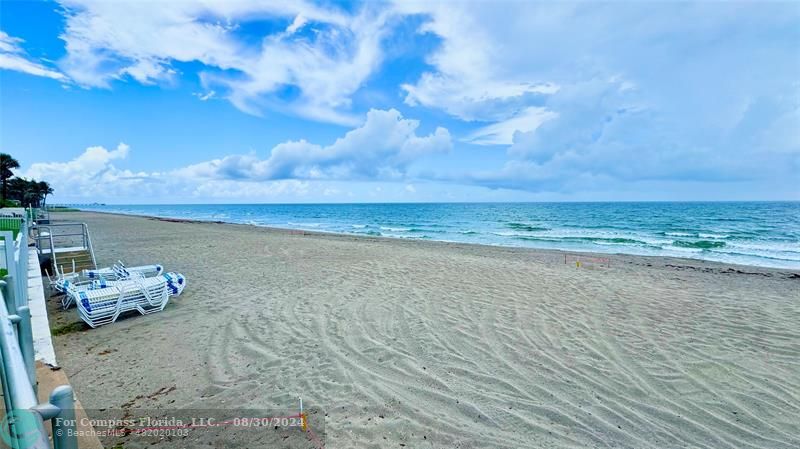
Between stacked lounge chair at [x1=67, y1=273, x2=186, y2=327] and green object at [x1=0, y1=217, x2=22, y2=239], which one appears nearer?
stacked lounge chair at [x1=67, y1=273, x2=186, y2=327]

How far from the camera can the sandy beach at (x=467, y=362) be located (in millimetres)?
3488

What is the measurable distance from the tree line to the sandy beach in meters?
48.5

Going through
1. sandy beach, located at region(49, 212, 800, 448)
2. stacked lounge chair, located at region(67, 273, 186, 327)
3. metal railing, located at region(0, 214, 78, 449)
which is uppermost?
metal railing, located at region(0, 214, 78, 449)

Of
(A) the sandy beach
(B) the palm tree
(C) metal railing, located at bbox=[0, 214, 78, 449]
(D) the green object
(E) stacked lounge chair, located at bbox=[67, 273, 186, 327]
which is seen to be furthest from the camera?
(B) the palm tree

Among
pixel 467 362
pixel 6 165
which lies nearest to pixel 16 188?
pixel 6 165

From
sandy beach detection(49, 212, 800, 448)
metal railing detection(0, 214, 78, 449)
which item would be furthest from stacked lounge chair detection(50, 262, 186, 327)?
metal railing detection(0, 214, 78, 449)

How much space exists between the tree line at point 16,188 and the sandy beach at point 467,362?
48459 mm

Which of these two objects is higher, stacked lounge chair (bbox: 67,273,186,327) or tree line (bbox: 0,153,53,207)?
tree line (bbox: 0,153,53,207)

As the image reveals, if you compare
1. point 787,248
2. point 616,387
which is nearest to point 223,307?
point 616,387

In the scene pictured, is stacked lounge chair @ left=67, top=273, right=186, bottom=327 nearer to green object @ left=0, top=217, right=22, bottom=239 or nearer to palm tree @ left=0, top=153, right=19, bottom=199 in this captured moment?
green object @ left=0, top=217, right=22, bottom=239

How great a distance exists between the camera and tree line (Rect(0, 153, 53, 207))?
4141 centimetres

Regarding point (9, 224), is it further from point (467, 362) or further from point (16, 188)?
point (16, 188)

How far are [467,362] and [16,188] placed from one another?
79.1 m

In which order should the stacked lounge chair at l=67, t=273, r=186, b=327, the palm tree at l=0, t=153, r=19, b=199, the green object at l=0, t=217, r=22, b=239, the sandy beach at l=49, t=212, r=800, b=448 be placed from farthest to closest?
the palm tree at l=0, t=153, r=19, b=199
the green object at l=0, t=217, r=22, b=239
the stacked lounge chair at l=67, t=273, r=186, b=327
the sandy beach at l=49, t=212, r=800, b=448
